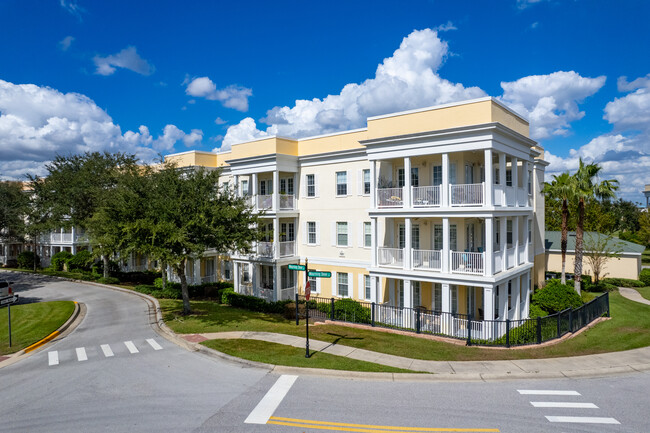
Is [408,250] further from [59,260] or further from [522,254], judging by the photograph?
[59,260]

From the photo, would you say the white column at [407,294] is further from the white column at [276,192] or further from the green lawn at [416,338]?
the white column at [276,192]

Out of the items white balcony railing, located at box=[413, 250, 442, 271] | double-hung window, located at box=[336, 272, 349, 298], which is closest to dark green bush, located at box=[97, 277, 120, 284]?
double-hung window, located at box=[336, 272, 349, 298]

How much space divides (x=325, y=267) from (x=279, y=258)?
3103 mm

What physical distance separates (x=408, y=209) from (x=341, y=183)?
6752 mm

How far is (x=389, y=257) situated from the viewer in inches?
840

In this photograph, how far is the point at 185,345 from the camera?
16312 mm

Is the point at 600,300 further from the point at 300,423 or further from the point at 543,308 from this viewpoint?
the point at 300,423

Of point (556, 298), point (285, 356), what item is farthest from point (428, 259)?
point (285, 356)

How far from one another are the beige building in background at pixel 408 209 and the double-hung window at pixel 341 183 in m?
0.10

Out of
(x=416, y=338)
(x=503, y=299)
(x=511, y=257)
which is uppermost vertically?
(x=511, y=257)

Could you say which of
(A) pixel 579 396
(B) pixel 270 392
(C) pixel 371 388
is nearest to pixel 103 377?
(B) pixel 270 392

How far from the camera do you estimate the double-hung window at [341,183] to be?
2554cm

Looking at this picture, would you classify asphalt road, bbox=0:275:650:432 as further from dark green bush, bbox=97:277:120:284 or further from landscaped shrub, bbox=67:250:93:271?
landscaped shrub, bbox=67:250:93:271

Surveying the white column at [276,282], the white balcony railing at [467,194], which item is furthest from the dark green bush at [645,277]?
the white column at [276,282]
